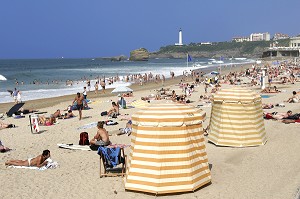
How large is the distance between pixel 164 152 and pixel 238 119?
378cm

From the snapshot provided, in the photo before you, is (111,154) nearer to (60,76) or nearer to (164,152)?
(164,152)

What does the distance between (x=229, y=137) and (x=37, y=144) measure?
553 centimetres

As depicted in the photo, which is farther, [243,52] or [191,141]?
[243,52]

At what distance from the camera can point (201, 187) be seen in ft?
21.9

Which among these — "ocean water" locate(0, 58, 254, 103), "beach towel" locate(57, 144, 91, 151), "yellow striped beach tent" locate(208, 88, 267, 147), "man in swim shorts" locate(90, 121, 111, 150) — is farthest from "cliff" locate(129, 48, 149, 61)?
"man in swim shorts" locate(90, 121, 111, 150)

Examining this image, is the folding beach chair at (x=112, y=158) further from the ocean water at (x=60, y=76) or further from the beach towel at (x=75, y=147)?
the ocean water at (x=60, y=76)

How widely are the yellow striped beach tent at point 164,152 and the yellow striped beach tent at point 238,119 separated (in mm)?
3209

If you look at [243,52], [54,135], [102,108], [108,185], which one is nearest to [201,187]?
[108,185]

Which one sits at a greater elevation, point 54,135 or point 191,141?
point 191,141

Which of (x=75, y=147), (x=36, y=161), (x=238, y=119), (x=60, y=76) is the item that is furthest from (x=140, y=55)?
(x=36, y=161)

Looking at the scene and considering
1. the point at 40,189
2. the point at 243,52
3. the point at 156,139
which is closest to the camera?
the point at 156,139

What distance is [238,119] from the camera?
9.46m

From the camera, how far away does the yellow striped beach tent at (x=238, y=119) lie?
9445 mm

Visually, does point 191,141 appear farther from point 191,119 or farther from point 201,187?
point 201,187
